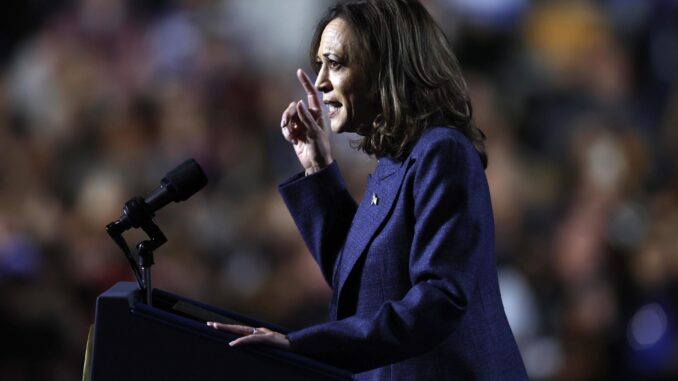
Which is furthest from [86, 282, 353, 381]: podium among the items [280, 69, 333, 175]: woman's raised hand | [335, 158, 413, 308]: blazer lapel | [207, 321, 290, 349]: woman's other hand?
[280, 69, 333, 175]: woman's raised hand

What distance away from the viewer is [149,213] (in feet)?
5.89

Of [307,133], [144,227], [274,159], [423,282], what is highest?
[144,227]

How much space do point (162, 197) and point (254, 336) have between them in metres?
0.28

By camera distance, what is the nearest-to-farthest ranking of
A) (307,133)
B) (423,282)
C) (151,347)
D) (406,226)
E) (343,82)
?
(151,347), (423,282), (406,226), (343,82), (307,133)

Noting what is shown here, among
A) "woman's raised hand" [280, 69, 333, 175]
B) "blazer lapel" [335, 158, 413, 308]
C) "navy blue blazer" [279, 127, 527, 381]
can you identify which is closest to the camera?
"navy blue blazer" [279, 127, 527, 381]

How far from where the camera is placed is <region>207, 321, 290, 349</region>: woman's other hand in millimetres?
1647

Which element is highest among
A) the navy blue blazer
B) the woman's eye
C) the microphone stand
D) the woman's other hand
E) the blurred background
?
the woman's eye

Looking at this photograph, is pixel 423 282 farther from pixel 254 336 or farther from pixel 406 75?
pixel 406 75

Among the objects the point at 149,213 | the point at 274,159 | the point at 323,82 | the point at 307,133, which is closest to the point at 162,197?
the point at 149,213

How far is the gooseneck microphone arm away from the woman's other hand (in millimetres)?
160

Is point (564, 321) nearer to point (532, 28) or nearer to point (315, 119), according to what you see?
point (532, 28)

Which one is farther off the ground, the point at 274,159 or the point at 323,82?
the point at 323,82

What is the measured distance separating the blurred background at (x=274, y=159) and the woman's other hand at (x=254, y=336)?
2.75 metres

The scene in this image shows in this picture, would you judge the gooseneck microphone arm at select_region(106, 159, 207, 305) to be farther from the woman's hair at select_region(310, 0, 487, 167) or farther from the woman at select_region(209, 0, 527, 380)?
the woman's hair at select_region(310, 0, 487, 167)
